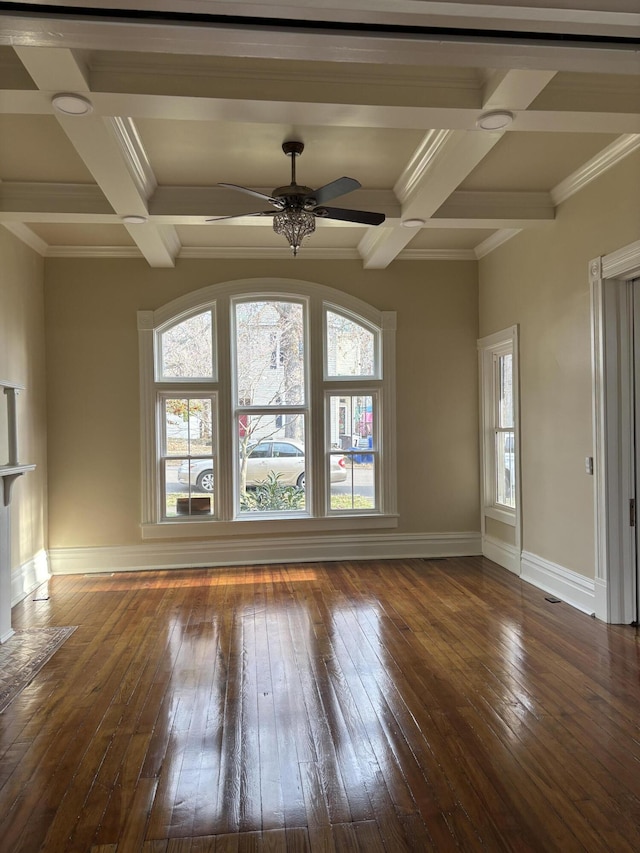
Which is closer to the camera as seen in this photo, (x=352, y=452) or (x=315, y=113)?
(x=315, y=113)

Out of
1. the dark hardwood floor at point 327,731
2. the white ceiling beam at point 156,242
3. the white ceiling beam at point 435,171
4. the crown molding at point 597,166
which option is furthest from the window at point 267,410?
the crown molding at point 597,166

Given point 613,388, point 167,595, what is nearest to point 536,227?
point 613,388

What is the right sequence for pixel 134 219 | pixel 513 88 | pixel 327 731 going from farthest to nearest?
pixel 134 219 → pixel 513 88 → pixel 327 731

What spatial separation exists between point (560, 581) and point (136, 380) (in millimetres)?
4349

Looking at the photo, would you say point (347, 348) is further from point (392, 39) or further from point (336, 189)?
point (392, 39)

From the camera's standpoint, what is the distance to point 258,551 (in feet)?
20.5

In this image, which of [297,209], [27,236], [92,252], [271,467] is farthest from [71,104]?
[271,467]

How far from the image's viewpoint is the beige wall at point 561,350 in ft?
14.0

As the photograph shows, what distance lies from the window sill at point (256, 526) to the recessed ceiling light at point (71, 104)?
3.98 metres

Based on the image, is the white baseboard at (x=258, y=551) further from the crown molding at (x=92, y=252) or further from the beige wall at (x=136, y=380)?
the crown molding at (x=92, y=252)

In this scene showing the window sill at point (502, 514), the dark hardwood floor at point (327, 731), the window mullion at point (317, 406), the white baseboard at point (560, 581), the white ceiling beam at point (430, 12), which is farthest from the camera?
the window mullion at point (317, 406)

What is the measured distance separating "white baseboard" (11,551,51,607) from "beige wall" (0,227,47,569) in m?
0.05

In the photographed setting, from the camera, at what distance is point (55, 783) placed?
7.98 feet

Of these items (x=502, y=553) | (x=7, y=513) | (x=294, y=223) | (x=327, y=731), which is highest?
(x=294, y=223)
